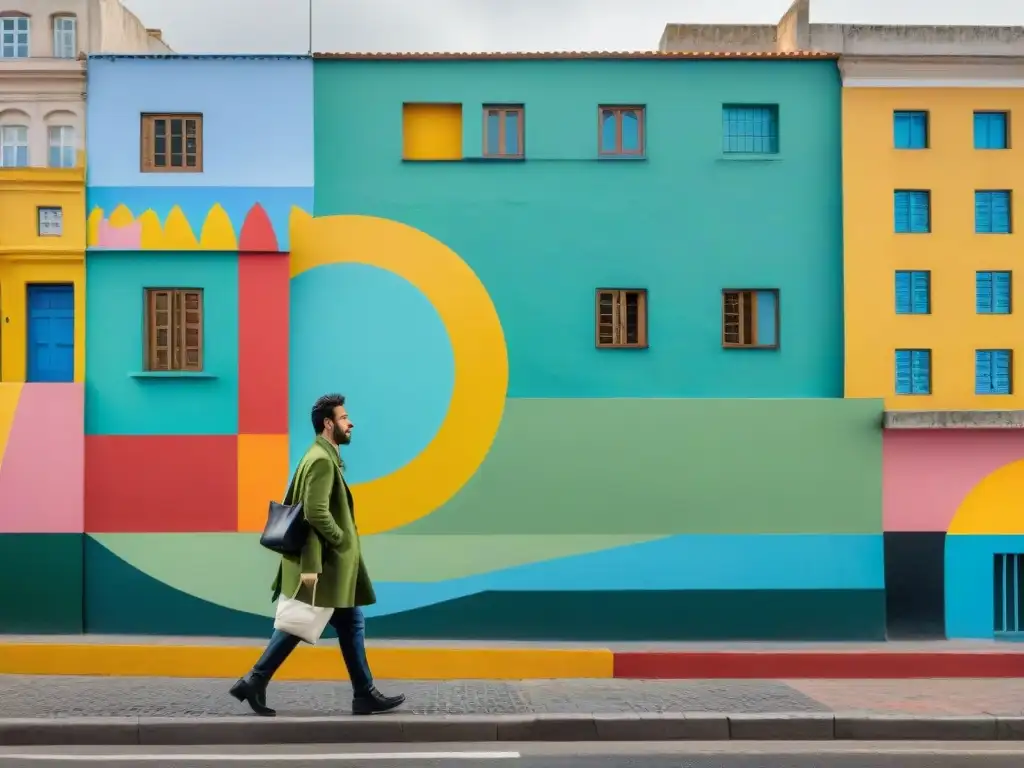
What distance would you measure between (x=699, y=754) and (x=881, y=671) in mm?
3858

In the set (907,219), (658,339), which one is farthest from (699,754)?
(907,219)

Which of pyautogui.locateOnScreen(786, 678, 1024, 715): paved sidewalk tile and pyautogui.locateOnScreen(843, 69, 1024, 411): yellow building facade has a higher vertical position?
pyautogui.locateOnScreen(843, 69, 1024, 411): yellow building facade

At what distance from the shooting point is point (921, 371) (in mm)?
12766

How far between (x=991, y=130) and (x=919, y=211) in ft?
4.44

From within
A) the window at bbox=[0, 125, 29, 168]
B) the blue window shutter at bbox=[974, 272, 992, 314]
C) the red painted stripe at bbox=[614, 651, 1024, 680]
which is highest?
the window at bbox=[0, 125, 29, 168]

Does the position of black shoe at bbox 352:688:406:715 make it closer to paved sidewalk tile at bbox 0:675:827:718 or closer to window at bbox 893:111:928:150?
paved sidewalk tile at bbox 0:675:827:718

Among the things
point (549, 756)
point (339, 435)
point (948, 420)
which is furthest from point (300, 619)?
point (948, 420)

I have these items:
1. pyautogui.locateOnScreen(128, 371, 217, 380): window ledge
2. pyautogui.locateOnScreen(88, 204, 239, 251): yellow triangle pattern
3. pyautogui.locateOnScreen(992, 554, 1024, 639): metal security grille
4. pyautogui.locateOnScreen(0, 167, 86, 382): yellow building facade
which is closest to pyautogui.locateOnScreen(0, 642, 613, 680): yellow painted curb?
pyautogui.locateOnScreen(128, 371, 217, 380): window ledge

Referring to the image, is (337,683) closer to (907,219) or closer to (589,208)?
(589,208)

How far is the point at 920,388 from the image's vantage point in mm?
12750

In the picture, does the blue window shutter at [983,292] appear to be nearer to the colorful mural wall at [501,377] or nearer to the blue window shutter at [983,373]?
the blue window shutter at [983,373]

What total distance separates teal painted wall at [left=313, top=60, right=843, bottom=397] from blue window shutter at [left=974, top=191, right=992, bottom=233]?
1.76 meters

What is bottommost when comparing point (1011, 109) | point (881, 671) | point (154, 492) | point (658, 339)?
point (881, 671)

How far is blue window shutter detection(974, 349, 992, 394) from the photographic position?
42.0ft
